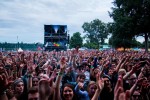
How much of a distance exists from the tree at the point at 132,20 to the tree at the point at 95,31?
306ft

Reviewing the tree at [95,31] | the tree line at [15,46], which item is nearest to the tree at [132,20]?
the tree line at [15,46]

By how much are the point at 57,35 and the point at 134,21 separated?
1089 cm

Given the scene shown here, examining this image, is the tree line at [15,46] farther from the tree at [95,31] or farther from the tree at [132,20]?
the tree at [95,31]

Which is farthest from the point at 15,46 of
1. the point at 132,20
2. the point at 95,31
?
the point at 95,31

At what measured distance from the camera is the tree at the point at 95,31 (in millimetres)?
140250

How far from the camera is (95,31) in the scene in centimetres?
14412

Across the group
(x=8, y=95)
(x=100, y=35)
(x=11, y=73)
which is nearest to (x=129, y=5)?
(x=11, y=73)

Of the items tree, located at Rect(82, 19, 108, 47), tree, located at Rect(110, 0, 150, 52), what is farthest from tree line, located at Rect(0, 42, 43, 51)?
tree, located at Rect(82, 19, 108, 47)

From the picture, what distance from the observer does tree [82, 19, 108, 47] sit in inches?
5522

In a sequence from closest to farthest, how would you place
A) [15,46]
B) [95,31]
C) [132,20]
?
[132,20]
[15,46]
[95,31]

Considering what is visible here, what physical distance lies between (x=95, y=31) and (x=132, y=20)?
4029 inches

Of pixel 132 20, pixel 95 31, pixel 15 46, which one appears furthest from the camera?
pixel 95 31

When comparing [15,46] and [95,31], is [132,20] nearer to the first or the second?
[15,46]

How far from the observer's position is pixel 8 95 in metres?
5.61
